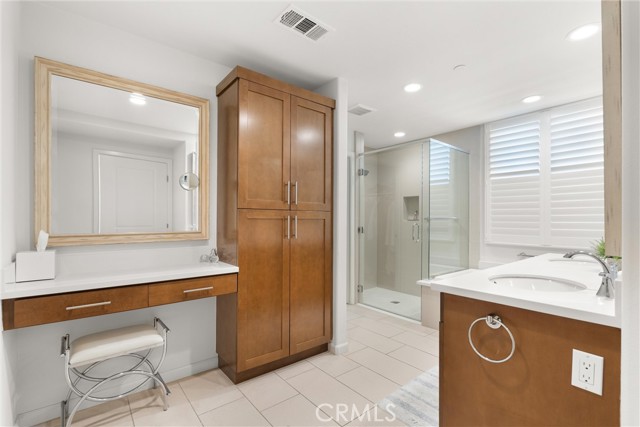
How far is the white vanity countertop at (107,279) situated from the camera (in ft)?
4.79

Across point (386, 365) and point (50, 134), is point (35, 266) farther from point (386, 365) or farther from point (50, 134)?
point (386, 365)

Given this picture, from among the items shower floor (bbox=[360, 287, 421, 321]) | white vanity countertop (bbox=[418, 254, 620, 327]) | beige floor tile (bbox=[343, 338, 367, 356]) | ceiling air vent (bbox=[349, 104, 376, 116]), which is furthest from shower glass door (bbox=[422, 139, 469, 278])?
white vanity countertop (bbox=[418, 254, 620, 327])

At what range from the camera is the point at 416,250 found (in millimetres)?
3932

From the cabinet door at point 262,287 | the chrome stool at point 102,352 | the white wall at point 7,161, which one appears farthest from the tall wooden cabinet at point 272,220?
the white wall at point 7,161

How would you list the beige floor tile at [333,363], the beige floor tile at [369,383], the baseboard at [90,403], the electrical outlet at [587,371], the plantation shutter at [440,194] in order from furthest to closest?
the plantation shutter at [440,194] < the beige floor tile at [333,363] < the beige floor tile at [369,383] < the baseboard at [90,403] < the electrical outlet at [587,371]

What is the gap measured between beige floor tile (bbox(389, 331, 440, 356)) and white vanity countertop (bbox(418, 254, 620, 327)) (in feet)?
4.29

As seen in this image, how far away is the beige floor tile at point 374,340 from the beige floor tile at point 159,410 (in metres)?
1.64

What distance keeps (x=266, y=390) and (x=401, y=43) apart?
8.77 ft

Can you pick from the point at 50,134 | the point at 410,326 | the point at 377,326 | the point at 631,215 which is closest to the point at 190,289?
the point at 50,134

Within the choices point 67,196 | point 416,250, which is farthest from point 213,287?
point 416,250

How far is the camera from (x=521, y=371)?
116cm

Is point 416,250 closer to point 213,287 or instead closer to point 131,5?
point 213,287

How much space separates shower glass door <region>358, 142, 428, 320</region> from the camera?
13.0 feet

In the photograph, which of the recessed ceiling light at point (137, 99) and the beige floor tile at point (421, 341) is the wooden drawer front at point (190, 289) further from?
the beige floor tile at point (421, 341)
